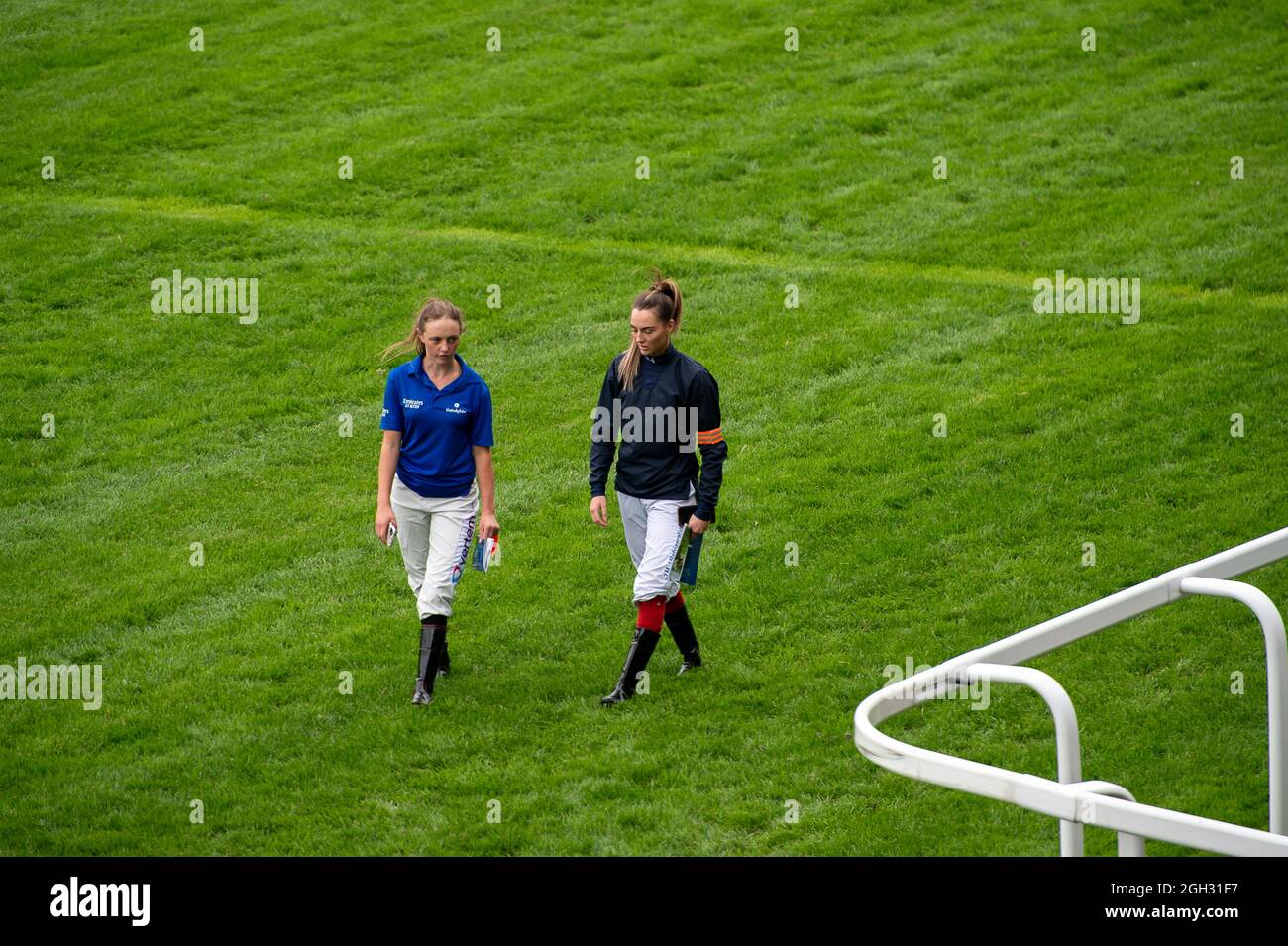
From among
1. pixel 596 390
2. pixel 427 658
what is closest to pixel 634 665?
pixel 427 658

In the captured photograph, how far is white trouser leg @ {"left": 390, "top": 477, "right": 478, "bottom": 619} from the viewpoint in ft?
26.2

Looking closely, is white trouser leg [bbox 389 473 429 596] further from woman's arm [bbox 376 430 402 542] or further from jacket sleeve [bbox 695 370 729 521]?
jacket sleeve [bbox 695 370 729 521]

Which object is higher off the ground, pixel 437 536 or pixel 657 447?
pixel 657 447

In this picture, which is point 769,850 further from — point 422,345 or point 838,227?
point 838,227

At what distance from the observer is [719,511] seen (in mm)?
10477

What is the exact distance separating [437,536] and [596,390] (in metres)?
4.91

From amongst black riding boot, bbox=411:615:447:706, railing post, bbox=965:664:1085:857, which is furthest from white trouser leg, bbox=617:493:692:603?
railing post, bbox=965:664:1085:857

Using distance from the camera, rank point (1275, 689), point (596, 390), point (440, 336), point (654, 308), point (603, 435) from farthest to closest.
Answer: point (596, 390) < point (603, 435) < point (440, 336) < point (654, 308) < point (1275, 689)

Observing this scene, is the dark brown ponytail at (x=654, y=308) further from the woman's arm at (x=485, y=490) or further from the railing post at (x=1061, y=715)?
the railing post at (x=1061, y=715)

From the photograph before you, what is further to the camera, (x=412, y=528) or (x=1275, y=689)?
(x=412, y=528)

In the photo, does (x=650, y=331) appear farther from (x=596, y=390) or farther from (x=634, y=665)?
(x=596, y=390)

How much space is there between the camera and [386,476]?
26.1 ft

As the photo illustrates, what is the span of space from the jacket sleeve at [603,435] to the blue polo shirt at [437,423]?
25.1 inches

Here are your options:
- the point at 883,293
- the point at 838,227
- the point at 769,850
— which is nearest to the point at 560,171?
the point at 838,227
